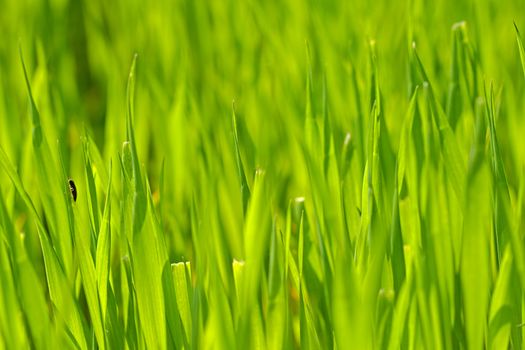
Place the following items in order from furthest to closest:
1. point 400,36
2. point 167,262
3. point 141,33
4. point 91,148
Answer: point 141,33 → point 400,36 → point 91,148 → point 167,262

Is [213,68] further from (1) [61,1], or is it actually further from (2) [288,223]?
(2) [288,223]

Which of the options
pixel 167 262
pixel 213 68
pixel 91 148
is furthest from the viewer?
pixel 213 68

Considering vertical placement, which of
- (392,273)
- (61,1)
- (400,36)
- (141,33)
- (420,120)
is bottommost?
(392,273)

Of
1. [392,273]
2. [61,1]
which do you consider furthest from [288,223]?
[61,1]

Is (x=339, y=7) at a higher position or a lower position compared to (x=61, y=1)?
lower

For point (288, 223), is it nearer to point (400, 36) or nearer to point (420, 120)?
point (420, 120)

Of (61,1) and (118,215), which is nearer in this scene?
(118,215)

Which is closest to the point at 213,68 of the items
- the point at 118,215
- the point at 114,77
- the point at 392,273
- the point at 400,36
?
the point at 114,77
